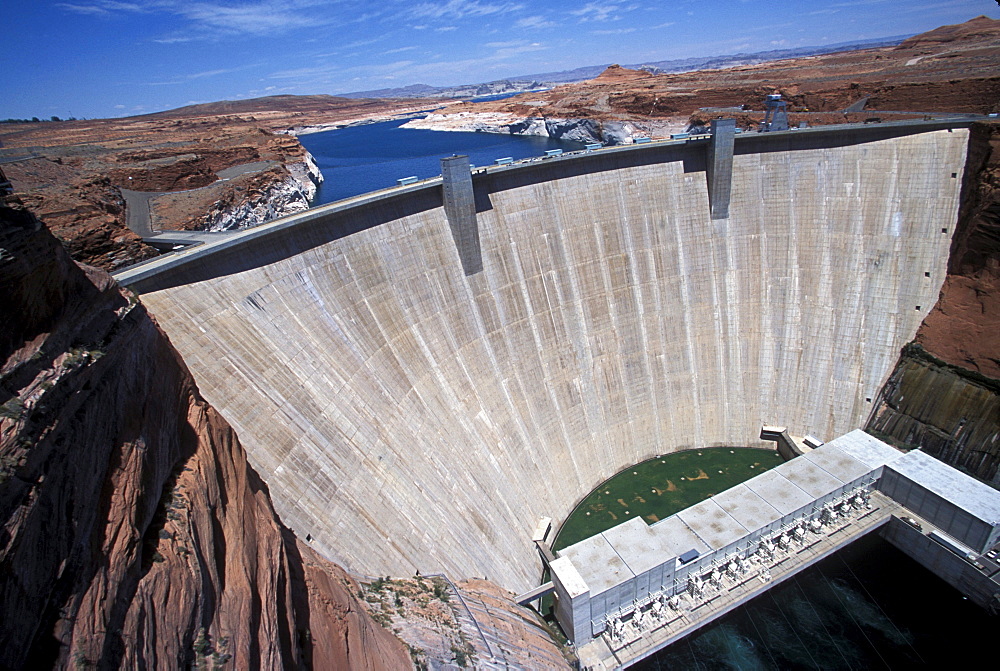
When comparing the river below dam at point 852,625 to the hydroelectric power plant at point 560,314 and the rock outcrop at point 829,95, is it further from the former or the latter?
the rock outcrop at point 829,95

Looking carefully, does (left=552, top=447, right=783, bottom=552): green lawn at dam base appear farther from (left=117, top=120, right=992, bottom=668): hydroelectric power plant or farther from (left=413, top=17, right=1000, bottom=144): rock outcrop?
(left=413, top=17, right=1000, bottom=144): rock outcrop

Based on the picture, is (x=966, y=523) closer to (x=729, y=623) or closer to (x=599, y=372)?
(x=729, y=623)

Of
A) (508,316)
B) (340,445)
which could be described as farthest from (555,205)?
(340,445)

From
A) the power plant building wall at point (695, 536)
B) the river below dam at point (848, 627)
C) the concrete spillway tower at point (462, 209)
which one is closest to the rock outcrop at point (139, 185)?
the concrete spillway tower at point (462, 209)

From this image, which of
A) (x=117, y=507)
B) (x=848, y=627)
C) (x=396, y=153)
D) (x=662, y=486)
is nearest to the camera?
(x=117, y=507)

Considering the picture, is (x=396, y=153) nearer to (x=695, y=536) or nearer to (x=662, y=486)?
(x=662, y=486)

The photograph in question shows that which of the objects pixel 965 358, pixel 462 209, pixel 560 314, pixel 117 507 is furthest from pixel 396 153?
pixel 117 507
